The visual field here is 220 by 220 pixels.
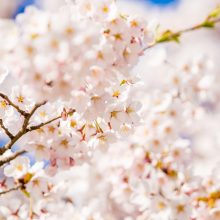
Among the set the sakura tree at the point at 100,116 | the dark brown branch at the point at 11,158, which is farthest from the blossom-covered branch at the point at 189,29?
the dark brown branch at the point at 11,158

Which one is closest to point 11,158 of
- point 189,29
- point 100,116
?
point 100,116

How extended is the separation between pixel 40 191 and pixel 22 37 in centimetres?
79

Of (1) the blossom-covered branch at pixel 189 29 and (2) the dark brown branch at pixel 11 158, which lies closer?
(1) the blossom-covered branch at pixel 189 29

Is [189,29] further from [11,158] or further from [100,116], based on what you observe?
[11,158]

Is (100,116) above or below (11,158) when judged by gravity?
above

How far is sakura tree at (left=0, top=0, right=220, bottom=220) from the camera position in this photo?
2.22 meters

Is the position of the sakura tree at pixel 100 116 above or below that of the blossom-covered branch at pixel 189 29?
below

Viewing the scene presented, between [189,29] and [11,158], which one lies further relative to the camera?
[11,158]

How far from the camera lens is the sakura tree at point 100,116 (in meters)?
2.22

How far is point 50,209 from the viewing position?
9.20 ft

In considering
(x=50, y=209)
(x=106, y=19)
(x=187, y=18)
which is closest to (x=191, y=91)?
(x=106, y=19)

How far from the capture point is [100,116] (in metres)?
2.90

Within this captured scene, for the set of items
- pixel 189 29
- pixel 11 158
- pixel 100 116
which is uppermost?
pixel 100 116

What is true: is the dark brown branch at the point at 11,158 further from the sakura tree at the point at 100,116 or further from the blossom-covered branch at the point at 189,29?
the blossom-covered branch at the point at 189,29
